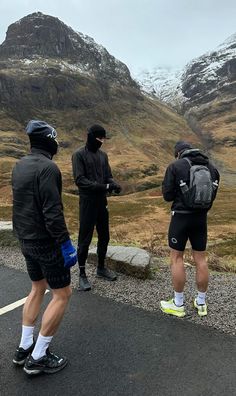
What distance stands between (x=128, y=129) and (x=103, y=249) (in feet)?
520

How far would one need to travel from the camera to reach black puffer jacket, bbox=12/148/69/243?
15.5 ft

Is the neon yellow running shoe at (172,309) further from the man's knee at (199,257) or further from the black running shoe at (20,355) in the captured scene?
the black running shoe at (20,355)

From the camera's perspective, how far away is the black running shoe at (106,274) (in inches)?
314

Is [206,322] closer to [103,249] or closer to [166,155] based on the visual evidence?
[103,249]

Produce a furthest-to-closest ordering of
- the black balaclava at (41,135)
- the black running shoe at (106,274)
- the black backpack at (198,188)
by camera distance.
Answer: the black running shoe at (106,274) → the black backpack at (198,188) → the black balaclava at (41,135)

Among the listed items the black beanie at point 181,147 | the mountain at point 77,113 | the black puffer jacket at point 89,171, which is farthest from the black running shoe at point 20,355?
the mountain at point 77,113

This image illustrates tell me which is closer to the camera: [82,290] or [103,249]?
[82,290]

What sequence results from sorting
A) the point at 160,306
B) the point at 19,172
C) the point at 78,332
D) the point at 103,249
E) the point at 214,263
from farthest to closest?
the point at 214,263 → the point at 103,249 → the point at 160,306 → the point at 78,332 → the point at 19,172

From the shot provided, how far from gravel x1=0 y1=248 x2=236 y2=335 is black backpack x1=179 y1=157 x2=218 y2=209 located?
1602mm

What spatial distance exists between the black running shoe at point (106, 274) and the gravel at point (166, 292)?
110mm

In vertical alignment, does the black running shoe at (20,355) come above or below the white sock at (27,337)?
below

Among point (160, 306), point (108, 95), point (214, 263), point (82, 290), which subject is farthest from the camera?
point (108, 95)

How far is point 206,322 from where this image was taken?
6.09 metres

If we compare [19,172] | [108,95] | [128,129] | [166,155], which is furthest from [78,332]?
[108,95]
